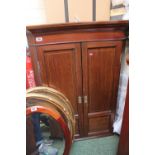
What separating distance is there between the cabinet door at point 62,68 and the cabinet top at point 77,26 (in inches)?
5.5

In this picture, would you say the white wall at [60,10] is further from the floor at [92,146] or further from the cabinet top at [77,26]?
the floor at [92,146]

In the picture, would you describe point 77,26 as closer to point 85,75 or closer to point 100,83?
point 85,75

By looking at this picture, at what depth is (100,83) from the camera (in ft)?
4.89

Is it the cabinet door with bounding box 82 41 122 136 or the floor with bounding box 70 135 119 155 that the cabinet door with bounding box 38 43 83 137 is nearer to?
the cabinet door with bounding box 82 41 122 136

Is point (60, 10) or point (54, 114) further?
point (60, 10)

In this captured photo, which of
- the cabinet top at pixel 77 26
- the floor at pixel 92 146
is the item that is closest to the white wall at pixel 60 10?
the cabinet top at pixel 77 26

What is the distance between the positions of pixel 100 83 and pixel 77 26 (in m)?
0.61

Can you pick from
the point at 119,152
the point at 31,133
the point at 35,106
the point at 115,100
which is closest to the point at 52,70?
the point at 35,106

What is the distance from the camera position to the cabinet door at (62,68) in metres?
1.30

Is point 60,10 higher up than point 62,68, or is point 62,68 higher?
point 60,10

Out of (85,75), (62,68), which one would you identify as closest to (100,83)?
(85,75)

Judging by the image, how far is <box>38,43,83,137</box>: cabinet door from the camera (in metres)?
1.30
